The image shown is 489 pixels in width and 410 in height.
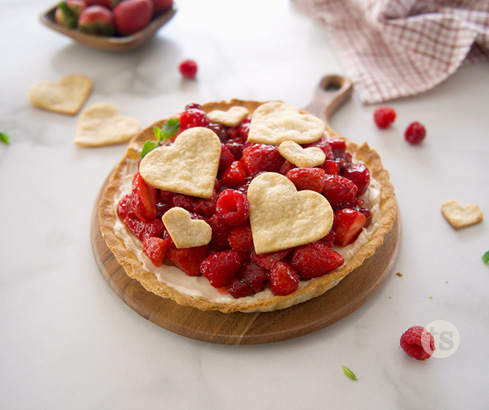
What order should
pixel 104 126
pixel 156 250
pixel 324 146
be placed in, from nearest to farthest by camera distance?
1. pixel 156 250
2. pixel 324 146
3. pixel 104 126

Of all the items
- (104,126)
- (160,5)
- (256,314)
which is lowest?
(256,314)

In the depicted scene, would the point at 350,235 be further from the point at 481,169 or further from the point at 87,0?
the point at 87,0

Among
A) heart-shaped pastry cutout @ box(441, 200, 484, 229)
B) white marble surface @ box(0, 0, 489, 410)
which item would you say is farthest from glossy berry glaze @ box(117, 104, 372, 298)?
heart-shaped pastry cutout @ box(441, 200, 484, 229)

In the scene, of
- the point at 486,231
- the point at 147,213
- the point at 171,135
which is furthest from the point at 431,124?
the point at 147,213

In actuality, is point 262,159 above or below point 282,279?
above

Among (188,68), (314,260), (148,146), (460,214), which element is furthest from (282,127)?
(188,68)

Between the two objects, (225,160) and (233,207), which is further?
(225,160)

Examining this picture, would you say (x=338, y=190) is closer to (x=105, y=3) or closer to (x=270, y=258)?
(x=270, y=258)
